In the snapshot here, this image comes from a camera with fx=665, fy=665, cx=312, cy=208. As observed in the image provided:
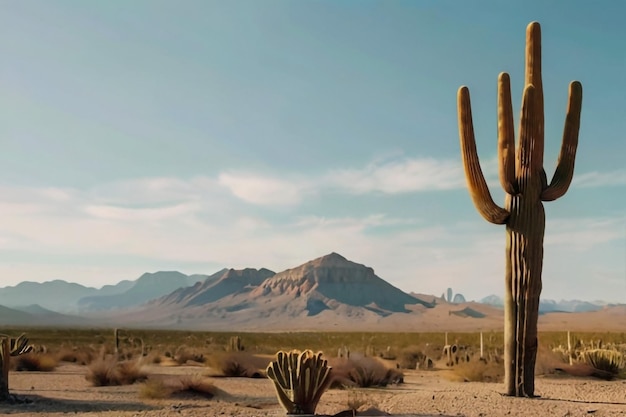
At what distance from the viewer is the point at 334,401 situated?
15.3m

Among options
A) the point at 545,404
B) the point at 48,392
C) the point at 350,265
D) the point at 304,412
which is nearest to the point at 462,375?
the point at 545,404

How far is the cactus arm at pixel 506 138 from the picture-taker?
570 inches

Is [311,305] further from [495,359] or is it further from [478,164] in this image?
[478,164]

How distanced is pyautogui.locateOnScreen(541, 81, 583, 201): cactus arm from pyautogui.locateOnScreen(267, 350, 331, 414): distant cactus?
642cm

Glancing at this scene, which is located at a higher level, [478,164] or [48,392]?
[478,164]

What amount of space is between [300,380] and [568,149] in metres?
8.24

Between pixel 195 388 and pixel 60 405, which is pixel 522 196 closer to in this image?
pixel 195 388

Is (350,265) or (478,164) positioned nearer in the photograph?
→ (478,164)

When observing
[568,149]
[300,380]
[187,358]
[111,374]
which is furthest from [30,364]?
[568,149]

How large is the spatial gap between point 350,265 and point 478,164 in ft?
542

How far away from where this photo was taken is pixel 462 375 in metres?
20.9

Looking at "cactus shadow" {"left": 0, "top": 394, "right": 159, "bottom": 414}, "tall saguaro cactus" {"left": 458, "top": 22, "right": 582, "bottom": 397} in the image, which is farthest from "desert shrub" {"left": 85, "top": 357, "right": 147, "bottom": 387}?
"tall saguaro cactus" {"left": 458, "top": 22, "right": 582, "bottom": 397}

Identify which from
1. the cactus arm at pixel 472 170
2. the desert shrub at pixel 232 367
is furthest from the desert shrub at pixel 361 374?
the cactus arm at pixel 472 170

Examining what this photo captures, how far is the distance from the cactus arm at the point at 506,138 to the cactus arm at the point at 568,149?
2.67 ft
